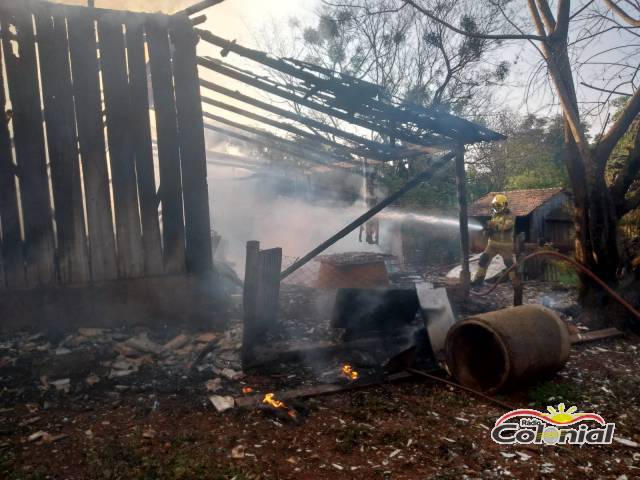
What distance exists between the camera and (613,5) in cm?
645

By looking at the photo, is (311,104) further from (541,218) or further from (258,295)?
(541,218)

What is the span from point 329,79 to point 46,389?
18.0 feet

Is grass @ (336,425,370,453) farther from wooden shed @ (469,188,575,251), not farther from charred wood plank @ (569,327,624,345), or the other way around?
wooden shed @ (469,188,575,251)

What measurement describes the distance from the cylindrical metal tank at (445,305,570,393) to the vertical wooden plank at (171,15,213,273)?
3714mm

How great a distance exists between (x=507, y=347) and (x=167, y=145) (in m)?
5.09

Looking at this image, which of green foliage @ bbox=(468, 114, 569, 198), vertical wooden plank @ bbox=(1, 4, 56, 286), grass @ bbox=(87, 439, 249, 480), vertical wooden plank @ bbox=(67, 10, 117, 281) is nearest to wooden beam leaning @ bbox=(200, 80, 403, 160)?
vertical wooden plank @ bbox=(67, 10, 117, 281)

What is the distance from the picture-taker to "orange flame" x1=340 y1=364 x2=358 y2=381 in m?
4.80

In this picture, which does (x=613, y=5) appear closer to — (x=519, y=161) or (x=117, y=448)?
(x=117, y=448)

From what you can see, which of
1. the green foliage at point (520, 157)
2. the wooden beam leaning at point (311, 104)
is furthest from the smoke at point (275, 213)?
the green foliage at point (520, 157)

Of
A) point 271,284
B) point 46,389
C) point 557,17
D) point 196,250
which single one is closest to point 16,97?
point 196,250

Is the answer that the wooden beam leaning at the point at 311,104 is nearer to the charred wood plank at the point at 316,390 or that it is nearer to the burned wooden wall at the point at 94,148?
the burned wooden wall at the point at 94,148

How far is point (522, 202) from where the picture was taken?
17.1m

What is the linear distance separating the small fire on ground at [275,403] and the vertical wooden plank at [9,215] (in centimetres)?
364

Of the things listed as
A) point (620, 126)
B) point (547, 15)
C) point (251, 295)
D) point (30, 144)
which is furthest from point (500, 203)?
point (30, 144)
